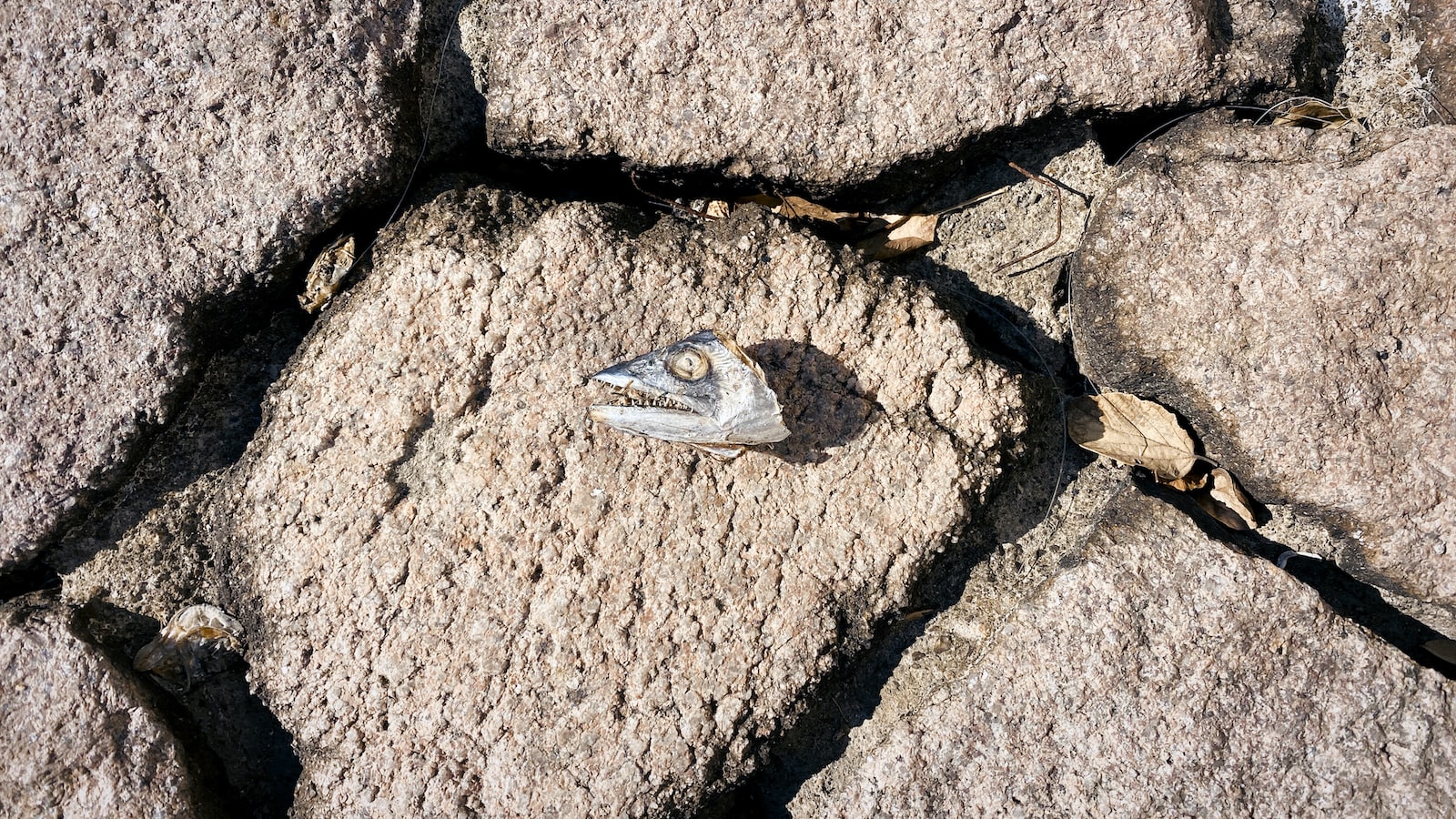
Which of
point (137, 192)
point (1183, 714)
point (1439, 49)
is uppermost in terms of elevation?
point (137, 192)

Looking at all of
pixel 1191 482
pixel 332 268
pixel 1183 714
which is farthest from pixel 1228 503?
pixel 332 268

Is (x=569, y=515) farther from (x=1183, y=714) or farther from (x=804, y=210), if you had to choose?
(x=1183, y=714)

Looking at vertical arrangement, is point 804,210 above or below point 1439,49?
above

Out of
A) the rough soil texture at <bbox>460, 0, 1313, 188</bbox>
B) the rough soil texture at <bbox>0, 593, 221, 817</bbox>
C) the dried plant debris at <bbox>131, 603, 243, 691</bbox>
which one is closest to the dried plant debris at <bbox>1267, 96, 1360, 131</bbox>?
the rough soil texture at <bbox>460, 0, 1313, 188</bbox>

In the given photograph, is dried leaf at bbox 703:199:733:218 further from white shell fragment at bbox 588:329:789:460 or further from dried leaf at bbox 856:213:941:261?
white shell fragment at bbox 588:329:789:460

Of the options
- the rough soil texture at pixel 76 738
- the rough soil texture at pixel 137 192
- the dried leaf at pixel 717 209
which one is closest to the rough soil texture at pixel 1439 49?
the dried leaf at pixel 717 209

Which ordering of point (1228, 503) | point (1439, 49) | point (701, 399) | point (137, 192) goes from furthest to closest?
A: point (1439, 49) → point (1228, 503) → point (137, 192) → point (701, 399)

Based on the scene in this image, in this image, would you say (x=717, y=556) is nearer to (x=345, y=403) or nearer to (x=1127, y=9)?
(x=345, y=403)
